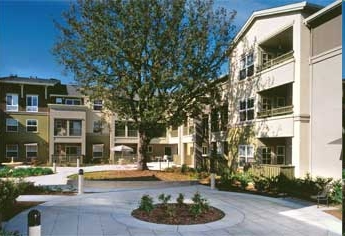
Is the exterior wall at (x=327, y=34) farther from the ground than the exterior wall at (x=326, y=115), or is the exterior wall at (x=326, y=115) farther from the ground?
the exterior wall at (x=327, y=34)

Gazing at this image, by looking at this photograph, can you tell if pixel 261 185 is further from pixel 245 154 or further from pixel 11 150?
pixel 11 150

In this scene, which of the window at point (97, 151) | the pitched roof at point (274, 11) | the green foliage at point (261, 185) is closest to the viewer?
the window at point (97, 151)

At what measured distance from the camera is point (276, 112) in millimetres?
12445

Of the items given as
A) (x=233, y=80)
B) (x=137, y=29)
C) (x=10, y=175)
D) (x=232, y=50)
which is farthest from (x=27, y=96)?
(x=233, y=80)

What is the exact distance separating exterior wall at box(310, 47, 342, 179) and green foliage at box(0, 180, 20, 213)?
22.5ft

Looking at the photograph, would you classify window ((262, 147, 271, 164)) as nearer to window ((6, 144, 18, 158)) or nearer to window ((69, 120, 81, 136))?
window ((69, 120, 81, 136))

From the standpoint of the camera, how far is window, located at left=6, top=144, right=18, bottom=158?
488cm

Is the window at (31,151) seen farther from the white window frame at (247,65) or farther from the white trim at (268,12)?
the white window frame at (247,65)

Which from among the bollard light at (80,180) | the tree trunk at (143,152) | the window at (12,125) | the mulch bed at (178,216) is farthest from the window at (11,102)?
the tree trunk at (143,152)

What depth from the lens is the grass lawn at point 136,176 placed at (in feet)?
36.1


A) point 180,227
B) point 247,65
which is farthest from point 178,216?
point 247,65

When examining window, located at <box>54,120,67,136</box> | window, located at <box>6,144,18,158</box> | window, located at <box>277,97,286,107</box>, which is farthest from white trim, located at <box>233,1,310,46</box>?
window, located at <box>6,144,18,158</box>

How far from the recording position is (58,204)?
752 centimetres

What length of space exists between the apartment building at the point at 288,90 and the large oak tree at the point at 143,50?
5.79ft
